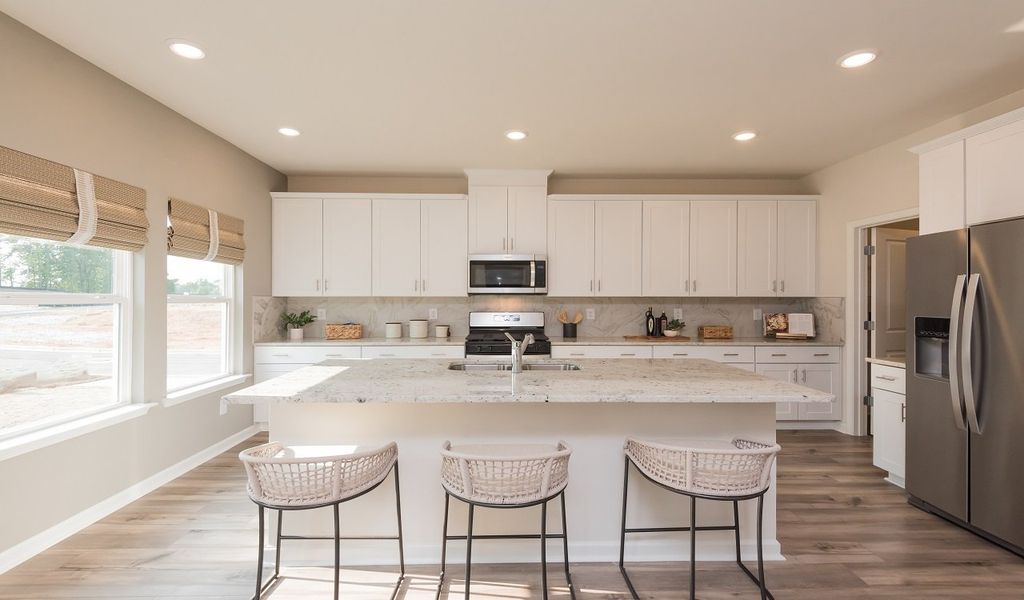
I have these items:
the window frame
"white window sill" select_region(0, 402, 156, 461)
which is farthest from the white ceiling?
"white window sill" select_region(0, 402, 156, 461)

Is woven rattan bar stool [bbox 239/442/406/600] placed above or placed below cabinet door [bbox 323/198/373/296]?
below

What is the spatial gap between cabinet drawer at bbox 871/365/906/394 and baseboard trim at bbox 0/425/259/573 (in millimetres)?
4876

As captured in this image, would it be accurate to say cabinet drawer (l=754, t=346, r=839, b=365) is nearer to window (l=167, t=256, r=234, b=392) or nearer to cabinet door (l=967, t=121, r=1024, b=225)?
cabinet door (l=967, t=121, r=1024, b=225)

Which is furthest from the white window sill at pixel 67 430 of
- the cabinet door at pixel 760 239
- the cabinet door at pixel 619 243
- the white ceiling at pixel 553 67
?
the cabinet door at pixel 760 239

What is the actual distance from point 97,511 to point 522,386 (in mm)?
2502

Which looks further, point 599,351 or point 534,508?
point 599,351

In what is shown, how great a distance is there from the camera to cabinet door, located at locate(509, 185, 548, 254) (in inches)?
185

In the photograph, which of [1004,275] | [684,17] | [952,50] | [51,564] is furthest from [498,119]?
[51,564]

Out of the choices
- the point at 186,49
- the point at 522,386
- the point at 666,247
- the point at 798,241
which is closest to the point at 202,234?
the point at 186,49

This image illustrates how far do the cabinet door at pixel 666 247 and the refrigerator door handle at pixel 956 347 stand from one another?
2345 mm

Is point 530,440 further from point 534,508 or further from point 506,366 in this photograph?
point 506,366

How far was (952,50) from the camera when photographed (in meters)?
2.40

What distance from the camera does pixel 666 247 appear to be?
4.75 meters

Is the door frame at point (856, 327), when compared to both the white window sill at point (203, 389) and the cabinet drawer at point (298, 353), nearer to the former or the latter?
the cabinet drawer at point (298, 353)
